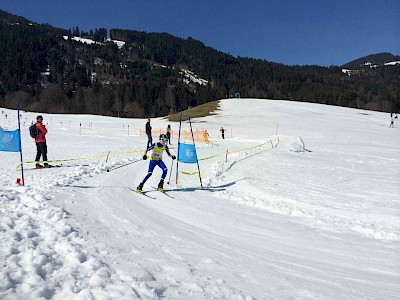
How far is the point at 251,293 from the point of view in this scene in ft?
14.4

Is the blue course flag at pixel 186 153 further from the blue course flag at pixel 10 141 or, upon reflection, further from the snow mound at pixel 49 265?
the snow mound at pixel 49 265

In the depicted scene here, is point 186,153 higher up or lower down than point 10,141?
lower down

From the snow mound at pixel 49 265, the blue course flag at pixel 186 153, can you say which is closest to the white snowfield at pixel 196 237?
the snow mound at pixel 49 265

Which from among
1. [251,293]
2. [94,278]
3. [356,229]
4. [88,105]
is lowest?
[356,229]

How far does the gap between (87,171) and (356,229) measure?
33.0 ft

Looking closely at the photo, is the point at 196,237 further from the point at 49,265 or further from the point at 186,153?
the point at 186,153

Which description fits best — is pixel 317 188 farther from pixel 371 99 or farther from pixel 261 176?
pixel 371 99

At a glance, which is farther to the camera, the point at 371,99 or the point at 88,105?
the point at 371,99

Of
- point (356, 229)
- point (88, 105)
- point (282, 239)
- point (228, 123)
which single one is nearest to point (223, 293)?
point (282, 239)

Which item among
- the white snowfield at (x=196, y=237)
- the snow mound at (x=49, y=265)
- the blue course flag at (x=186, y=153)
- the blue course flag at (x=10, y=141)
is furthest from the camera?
the blue course flag at (x=186, y=153)

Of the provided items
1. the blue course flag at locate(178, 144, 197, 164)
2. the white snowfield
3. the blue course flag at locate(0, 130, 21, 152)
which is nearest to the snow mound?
the white snowfield

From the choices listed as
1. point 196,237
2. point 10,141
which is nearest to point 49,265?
point 196,237

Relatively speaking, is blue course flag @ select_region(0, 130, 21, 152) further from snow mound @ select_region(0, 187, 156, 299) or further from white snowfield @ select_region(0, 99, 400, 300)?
snow mound @ select_region(0, 187, 156, 299)

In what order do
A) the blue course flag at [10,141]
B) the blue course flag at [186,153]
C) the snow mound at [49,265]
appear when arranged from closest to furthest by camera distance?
1. the snow mound at [49,265]
2. the blue course flag at [10,141]
3. the blue course flag at [186,153]
